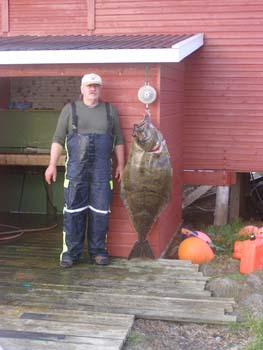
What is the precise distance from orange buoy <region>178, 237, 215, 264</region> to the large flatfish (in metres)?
0.42

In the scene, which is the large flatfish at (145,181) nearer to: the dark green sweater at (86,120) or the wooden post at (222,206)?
the dark green sweater at (86,120)

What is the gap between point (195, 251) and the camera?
6555 mm

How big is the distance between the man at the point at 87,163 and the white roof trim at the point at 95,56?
0.25 metres

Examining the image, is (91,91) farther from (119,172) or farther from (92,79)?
(119,172)

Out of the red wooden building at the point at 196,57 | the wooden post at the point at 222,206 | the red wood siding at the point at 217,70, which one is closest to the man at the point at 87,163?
the red wooden building at the point at 196,57

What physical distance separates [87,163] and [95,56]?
113cm

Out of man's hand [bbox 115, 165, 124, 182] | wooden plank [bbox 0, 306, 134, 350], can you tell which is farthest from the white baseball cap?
wooden plank [bbox 0, 306, 134, 350]

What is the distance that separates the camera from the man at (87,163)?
6047 millimetres

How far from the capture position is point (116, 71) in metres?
6.36

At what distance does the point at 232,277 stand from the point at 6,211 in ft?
15.1

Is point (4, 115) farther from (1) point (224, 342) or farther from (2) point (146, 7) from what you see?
(1) point (224, 342)

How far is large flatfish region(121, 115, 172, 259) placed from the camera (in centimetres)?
593

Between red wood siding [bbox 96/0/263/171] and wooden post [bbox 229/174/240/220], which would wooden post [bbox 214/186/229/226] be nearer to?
wooden post [bbox 229/174/240/220]

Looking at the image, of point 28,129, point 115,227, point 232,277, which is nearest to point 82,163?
point 115,227
